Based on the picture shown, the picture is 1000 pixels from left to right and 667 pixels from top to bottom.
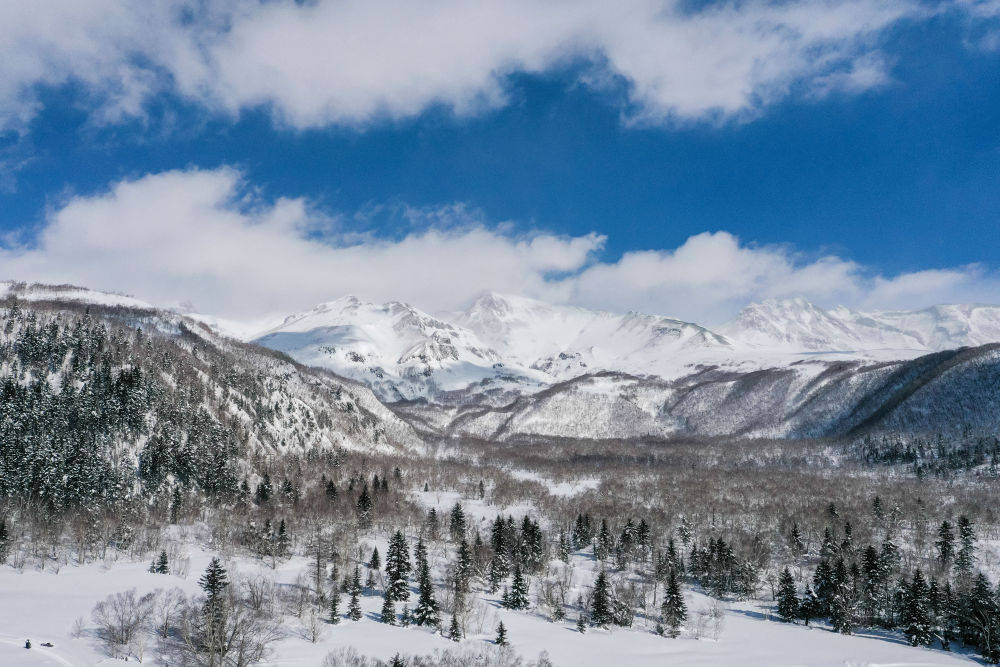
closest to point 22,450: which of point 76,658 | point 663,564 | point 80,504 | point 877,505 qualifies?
point 80,504

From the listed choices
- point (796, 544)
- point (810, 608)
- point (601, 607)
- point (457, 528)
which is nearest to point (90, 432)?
point (457, 528)

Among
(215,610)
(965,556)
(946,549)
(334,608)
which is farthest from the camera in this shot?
(946,549)

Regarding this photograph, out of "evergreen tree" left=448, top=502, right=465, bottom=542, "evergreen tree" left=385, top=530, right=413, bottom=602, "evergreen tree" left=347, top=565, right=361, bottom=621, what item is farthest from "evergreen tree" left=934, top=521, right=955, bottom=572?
"evergreen tree" left=347, top=565, right=361, bottom=621

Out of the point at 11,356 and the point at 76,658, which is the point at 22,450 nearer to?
the point at 11,356

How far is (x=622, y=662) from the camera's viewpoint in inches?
3337

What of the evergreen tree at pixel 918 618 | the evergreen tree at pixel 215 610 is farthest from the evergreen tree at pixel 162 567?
the evergreen tree at pixel 918 618

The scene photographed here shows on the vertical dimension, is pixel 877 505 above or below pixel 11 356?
below

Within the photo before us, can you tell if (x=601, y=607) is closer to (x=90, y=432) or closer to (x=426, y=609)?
(x=426, y=609)

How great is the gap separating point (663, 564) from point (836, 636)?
3663 centimetres

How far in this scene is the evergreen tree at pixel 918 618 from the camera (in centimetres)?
10062

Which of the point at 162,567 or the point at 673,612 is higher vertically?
the point at 162,567

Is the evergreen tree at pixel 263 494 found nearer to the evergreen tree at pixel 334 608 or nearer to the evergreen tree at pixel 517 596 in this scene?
the evergreen tree at pixel 334 608

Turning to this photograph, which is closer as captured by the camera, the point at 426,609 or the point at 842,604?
the point at 426,609

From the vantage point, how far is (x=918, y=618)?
10150 centimetres
